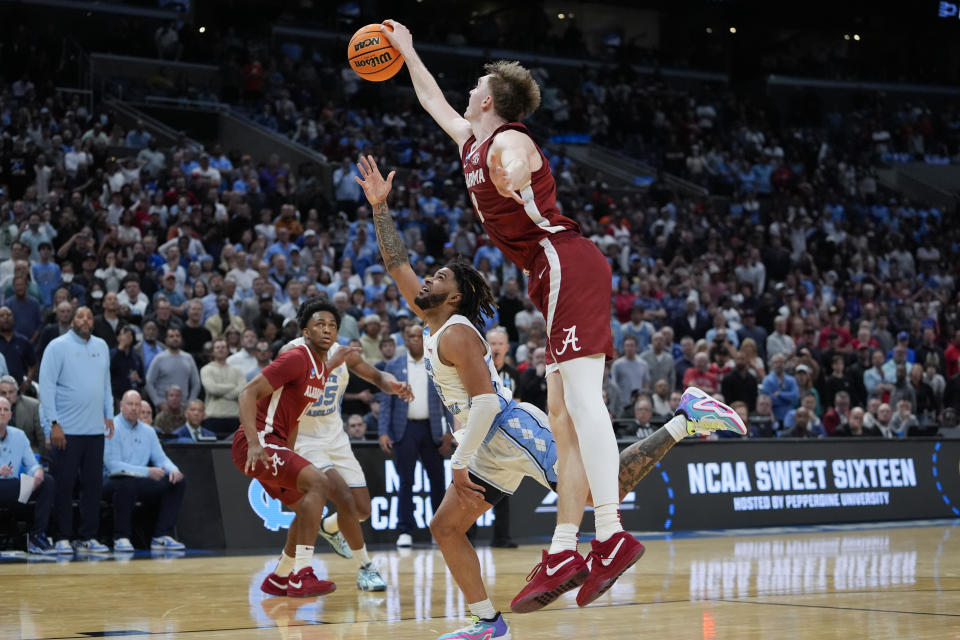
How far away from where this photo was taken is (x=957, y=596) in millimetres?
7762

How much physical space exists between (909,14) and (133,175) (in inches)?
1002

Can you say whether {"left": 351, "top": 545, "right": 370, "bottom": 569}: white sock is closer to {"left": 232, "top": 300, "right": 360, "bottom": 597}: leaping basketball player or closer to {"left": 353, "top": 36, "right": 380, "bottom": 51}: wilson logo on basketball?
{"left": 232, "top": 300, "right": 360, "bottom": 597}: leaping basketball player

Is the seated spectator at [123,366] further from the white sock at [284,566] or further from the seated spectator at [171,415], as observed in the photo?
the white sock at [284,566]

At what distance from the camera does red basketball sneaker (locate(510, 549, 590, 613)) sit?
5473 millimetres

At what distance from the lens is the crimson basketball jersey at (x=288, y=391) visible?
8.57 meters

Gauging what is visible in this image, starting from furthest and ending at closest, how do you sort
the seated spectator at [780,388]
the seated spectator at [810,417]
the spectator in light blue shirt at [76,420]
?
the seated spectator at [780,388] → the seated spectator at [810,417] → the spectator in light blue shirt at [76,420]

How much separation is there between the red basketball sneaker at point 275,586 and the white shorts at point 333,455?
156 cm

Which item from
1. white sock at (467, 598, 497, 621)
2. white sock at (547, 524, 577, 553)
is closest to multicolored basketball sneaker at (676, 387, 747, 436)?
white sock at (547, 524, 577, 553)

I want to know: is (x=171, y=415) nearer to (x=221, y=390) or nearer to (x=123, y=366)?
(x=221, y=390)

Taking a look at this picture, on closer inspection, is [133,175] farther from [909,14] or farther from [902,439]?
[909,14]

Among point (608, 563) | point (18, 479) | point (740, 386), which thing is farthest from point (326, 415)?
point (740, 386)

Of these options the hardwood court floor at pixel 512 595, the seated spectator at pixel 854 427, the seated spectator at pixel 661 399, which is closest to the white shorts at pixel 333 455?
the hardwood court floor at pixel 512 595

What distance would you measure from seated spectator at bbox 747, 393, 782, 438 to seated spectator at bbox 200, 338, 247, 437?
6332 mm

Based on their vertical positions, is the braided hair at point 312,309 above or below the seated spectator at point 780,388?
above
